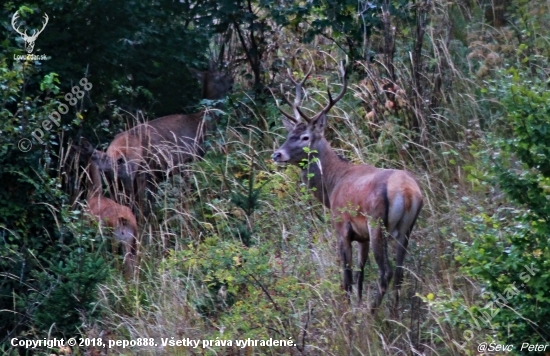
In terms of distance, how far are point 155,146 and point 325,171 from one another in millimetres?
2674

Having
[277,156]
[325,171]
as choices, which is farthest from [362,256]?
[277,156]

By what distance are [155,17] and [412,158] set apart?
3.94 metres

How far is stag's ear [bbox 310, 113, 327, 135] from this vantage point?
9812 mm

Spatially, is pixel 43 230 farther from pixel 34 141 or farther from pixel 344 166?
pixel 344 166

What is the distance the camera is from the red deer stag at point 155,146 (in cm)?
1121

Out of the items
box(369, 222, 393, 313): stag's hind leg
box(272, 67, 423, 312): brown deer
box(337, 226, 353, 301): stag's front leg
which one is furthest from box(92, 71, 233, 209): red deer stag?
box(369, 222, 393, 313): stag's hind leg

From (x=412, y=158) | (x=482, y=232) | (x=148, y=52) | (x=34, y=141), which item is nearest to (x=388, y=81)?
(x=412, y=158)

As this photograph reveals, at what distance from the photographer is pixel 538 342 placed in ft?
19.9

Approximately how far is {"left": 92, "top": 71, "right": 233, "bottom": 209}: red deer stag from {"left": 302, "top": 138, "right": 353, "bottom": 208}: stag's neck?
194cm

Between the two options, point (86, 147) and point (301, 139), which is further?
point (86, 147)

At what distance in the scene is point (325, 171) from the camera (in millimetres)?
9602

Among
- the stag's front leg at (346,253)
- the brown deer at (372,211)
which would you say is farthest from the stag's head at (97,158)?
the stag's front leg at (346,253)

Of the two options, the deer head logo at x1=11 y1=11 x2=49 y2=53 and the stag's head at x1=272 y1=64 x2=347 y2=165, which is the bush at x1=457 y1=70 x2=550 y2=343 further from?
the deer head logo at x1=11 y1=11 x2=49 y2=53

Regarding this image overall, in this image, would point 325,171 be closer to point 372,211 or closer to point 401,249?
point 372,211
